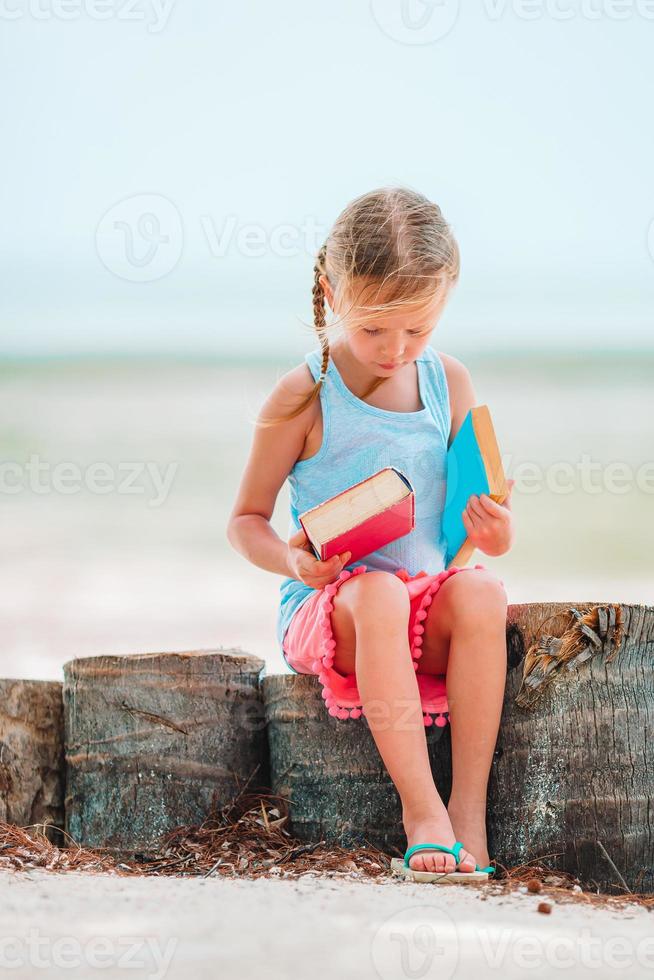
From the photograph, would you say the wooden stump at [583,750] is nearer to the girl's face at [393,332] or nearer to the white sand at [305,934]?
the white sand at [305,934]

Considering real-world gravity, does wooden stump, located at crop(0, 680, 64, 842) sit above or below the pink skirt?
below

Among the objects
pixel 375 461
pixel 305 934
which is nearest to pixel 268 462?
pixel 375 461

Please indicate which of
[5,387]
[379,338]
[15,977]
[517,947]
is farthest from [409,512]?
[5,387]

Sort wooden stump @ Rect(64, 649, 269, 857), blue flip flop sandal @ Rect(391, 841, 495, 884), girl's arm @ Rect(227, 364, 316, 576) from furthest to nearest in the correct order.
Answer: girl's arm @ Rect(227, 364, 316, 576), wooden stump @ Rect(64, 649, 269, 857), blue flip flop sandal @ Rect(391, 841, 495, 884)

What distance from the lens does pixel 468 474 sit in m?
2.39

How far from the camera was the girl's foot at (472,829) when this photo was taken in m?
2.10

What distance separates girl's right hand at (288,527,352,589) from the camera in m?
2.18

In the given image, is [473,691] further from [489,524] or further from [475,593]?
[489,524]

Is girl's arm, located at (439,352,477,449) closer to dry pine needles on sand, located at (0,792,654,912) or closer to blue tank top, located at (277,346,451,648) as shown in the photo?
blue tank top, located at (277,346,451,648)

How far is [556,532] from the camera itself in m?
8.55

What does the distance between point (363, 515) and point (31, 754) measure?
1024 mm

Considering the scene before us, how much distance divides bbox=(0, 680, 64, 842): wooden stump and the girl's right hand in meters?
0.70

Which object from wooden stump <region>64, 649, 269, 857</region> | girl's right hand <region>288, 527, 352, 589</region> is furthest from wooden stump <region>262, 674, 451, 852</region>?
girl's right hand <region>288, 527, 352, 589</region>

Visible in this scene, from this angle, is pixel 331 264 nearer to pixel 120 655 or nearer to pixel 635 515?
pixel 120 655
